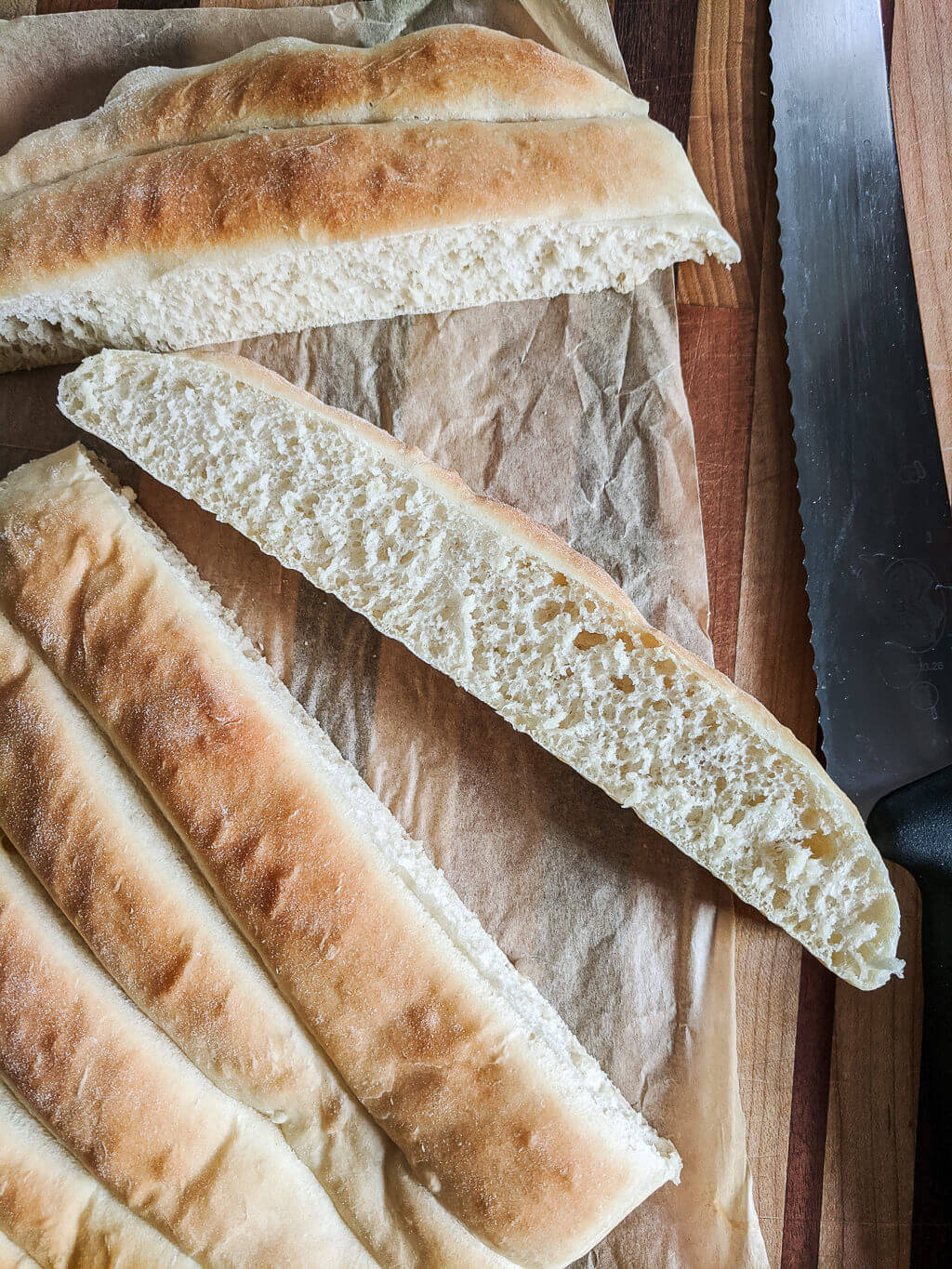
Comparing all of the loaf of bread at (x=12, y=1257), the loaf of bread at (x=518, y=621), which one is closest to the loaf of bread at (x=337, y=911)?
the loaf of bread at (x=518, y=621)

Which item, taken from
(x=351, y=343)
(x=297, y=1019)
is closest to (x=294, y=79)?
(x=351, y=343)

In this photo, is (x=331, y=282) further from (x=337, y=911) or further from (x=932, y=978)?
(x=932, y=978)

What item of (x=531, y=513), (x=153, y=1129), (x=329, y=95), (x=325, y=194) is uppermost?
(x=329, y=95)

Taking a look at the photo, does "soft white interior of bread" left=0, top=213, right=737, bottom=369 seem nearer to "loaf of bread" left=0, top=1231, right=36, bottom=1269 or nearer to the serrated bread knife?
the serrated bread knife

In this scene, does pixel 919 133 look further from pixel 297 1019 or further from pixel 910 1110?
pixel 297 1019

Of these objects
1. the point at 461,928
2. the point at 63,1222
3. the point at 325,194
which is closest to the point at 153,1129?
the point at 63,1222

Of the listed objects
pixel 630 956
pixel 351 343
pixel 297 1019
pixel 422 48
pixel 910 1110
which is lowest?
pixel 910 1110

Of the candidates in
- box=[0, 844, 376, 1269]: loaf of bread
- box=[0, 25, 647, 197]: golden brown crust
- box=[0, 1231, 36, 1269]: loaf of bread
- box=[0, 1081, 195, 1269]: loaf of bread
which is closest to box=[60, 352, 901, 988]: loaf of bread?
box=[0, 25, 647, 197]: golden brown crust
